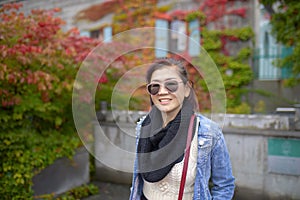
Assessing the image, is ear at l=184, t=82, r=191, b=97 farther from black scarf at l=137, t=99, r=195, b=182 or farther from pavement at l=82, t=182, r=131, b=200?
pavement at l=82, t=182, r=131, b=200

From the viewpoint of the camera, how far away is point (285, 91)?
25.9 feet

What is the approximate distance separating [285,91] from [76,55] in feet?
19.5

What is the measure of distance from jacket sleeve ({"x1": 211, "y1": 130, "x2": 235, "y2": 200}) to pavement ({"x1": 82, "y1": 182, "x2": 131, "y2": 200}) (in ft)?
11.7

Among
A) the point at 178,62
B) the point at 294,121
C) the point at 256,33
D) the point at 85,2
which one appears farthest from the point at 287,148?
the point at 85,2

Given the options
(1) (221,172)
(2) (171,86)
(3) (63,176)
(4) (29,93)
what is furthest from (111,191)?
(2) (171,86)

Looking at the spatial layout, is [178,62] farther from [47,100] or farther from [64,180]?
[64,180]

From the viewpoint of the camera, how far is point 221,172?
5.27 ft

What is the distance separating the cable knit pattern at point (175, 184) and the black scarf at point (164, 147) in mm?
40

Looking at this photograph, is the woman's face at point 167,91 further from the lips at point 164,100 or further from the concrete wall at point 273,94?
the concrete wall at point 273,94

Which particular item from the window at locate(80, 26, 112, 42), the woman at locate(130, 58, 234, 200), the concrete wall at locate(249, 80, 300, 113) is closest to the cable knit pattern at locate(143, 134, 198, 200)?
the woman at locate(130, 58, 234, 200)

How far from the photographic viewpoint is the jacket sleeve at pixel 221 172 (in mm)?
1597

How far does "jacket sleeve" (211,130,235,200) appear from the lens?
160cm

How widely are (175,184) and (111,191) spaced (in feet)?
12.9

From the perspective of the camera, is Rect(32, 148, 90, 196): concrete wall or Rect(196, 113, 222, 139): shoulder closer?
Rect(196, 113, 222, 139): shoulder
